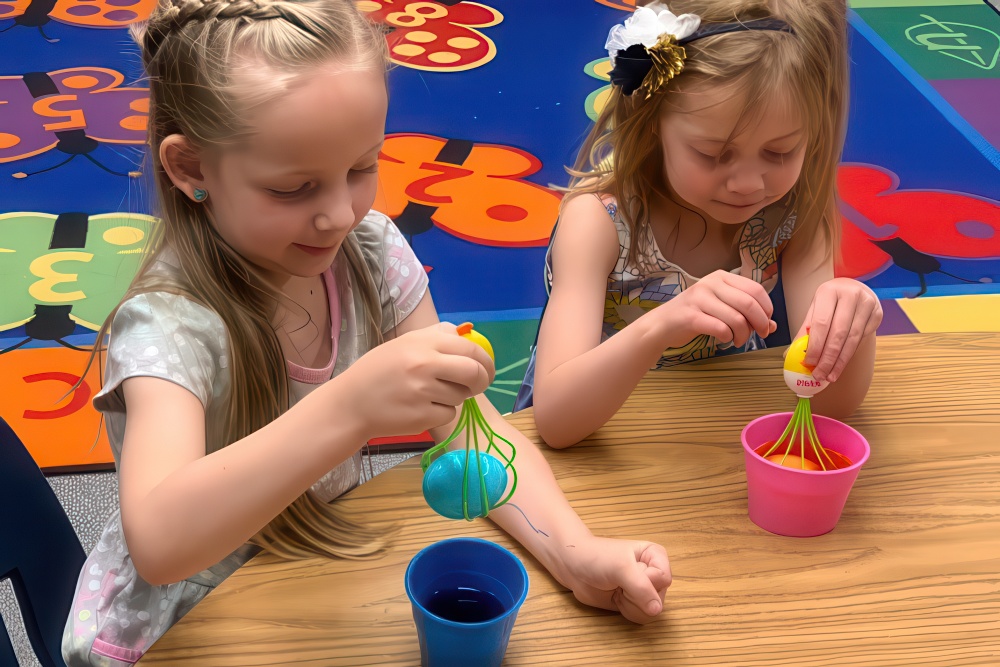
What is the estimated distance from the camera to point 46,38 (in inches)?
132

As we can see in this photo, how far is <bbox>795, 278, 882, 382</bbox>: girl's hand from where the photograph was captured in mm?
899

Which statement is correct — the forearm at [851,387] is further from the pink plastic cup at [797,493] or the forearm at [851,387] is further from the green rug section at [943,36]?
the green rug section at [943,36]

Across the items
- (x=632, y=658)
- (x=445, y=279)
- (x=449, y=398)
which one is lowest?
(x=445, y=279)

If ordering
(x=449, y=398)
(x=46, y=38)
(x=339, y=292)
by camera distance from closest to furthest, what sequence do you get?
(x=449, y=398) → (x=339, y=292) → (x=46, y=38)

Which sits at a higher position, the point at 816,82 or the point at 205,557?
the point at 816,82

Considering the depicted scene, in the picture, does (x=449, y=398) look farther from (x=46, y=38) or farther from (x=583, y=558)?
(x=46, y=38)

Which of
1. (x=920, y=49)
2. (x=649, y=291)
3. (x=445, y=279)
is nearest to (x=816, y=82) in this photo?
(x=649, y=291)

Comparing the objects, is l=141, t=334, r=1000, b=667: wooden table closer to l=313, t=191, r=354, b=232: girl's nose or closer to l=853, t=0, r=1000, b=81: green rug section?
l=313, t=191, r=354, b=232: girl's nose

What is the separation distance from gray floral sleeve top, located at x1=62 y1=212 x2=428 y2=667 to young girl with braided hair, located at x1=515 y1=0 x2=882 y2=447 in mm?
242

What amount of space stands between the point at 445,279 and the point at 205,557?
1.66 meters

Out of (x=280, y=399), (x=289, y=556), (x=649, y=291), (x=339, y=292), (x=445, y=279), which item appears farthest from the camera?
(x=445, y=279)

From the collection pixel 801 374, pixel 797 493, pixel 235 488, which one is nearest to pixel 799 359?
pixel 801 374

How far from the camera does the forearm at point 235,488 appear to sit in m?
0.75

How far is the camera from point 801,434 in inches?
36.5
